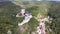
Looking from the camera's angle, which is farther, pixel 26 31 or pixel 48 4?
pixel 48 4

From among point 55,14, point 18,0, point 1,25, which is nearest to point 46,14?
point 55,14

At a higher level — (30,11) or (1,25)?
(30,11)

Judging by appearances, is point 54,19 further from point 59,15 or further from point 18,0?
point 18,0

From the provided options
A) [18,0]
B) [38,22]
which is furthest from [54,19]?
[18,0]

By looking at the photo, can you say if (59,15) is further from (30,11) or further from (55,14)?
(30,11)

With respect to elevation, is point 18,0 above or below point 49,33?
above

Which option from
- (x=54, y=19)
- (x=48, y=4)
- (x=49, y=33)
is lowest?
(x=49, y=33)
